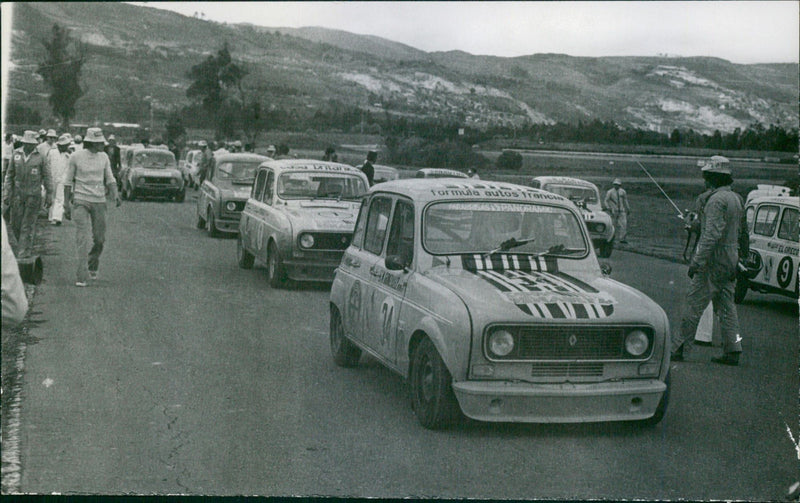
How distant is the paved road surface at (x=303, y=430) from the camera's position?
16.5ft

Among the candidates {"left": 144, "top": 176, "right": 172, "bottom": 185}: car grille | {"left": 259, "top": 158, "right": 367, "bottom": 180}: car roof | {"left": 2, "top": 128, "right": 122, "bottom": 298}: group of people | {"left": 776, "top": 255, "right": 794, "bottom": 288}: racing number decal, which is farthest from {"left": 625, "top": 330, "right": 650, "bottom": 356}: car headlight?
{"left": 144, "top": 176, "right": 172, "bottom": 185}: car grille

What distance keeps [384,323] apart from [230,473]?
2.00 metres

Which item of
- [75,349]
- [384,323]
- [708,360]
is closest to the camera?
[384,323]

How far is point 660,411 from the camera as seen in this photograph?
6090mm

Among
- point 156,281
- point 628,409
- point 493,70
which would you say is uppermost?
point 493,70

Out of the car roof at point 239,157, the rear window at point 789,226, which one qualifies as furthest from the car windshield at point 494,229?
the car roof at point 239,157

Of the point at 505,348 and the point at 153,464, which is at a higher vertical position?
the point at 505,348

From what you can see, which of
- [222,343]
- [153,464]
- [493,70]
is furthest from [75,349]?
[493,70]

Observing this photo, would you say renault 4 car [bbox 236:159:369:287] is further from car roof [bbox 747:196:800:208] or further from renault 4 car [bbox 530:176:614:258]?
renault 4 car [bbox 530:176:614:258]

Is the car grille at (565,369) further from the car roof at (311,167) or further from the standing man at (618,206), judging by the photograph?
the standing man at (618,206)

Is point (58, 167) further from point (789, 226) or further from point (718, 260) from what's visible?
point (718, 260)

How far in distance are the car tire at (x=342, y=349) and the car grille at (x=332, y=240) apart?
424 centimetres

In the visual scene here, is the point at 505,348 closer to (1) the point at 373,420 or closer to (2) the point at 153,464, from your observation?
(1) the point at 373,420

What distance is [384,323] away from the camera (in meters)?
6.79
